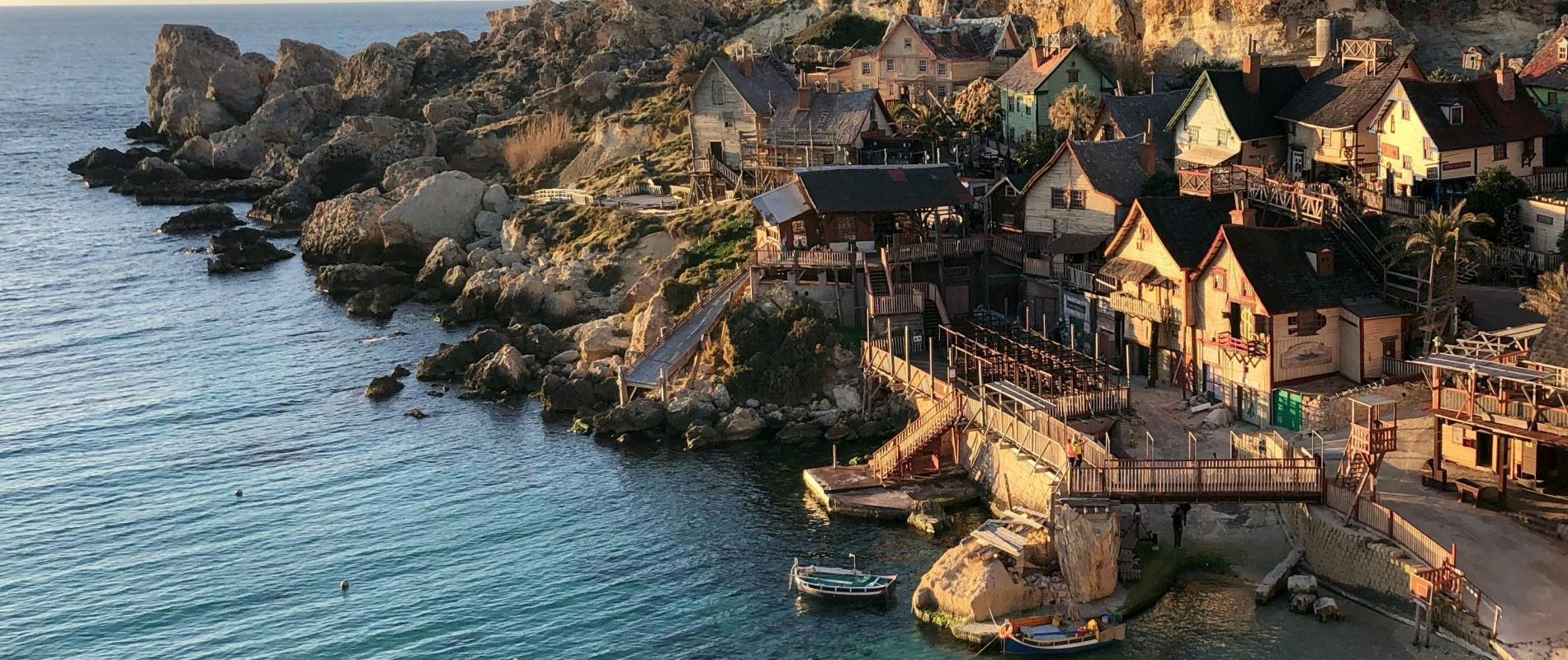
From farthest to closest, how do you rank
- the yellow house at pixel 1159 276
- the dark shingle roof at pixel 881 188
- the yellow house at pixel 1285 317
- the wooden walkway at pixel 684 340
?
the dark shingle roof at pixel 881 188 < the wooden walkway at pixel 684 340 < the yellow house at pixel 1159 276 < the yellow house at pixel 1285 317

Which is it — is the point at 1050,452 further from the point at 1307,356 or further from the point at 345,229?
the point at 345,229

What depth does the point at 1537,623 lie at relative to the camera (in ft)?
149

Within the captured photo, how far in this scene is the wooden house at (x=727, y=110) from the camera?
100 metres

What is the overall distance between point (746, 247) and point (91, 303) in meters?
46.1

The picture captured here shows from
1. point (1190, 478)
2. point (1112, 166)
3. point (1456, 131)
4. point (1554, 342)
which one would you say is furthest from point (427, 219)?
point (1554, 342)

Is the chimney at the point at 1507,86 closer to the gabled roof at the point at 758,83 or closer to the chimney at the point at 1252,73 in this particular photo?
the chimney at the point at 1252,73

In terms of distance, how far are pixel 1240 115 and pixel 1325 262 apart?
63.6 ft

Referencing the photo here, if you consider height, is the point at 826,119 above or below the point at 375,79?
below

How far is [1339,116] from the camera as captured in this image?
7669 cm

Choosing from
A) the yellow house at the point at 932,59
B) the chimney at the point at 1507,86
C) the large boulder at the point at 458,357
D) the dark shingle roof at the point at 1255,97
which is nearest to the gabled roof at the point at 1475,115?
the chimney at the point at 1507,86

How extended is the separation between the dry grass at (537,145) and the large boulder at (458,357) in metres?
39.6

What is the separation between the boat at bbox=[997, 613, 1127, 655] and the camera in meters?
48.9

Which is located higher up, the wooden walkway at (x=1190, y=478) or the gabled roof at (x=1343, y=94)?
the gabled roof at (x=1343, y=94)

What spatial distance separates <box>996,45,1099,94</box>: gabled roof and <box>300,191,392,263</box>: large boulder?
3892 cm
